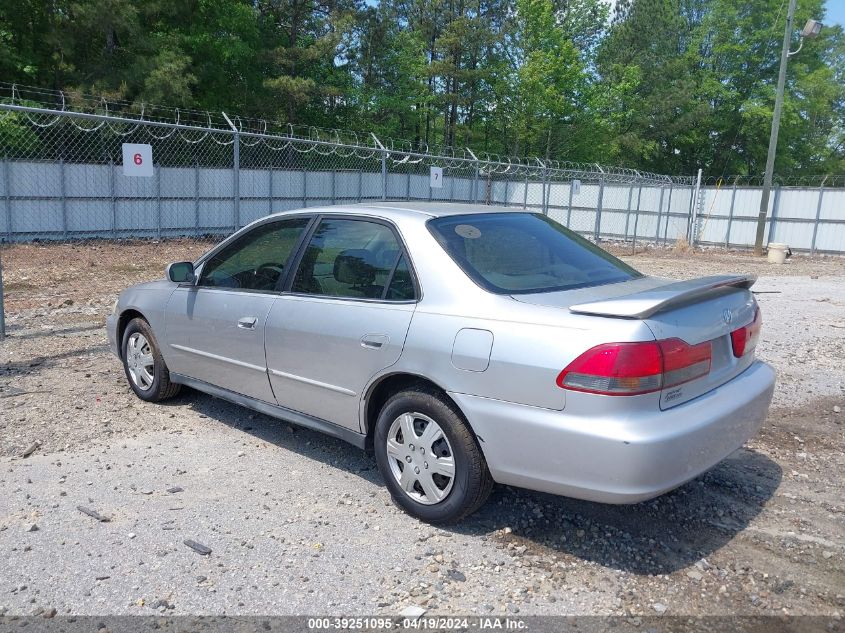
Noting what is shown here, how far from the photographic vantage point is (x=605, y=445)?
3.03m

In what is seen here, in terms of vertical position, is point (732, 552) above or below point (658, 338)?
below

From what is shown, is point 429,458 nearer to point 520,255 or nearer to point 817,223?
point 520,255

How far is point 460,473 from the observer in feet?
11.5

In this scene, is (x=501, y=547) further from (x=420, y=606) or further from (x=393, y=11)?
(x=393, y=11)

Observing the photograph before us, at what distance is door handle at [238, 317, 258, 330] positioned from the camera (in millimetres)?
4527

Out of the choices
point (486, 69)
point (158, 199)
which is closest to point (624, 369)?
point (158, 199)

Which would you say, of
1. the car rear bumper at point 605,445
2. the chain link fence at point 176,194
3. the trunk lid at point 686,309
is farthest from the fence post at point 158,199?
the car rear bumper at point 605,445

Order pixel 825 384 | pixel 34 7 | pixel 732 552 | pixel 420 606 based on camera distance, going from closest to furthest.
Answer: pixel 420 606 → pixel 732 552 → pixel 825 384 → pixel 34 7

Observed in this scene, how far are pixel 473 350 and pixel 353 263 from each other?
1.13 m

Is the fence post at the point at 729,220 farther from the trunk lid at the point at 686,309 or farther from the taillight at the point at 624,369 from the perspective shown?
the taillight at the point at 624,369

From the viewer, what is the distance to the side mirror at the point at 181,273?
5023 millimetres

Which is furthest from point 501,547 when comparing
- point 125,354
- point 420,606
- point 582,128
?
point 582,128

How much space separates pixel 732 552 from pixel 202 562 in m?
2.54

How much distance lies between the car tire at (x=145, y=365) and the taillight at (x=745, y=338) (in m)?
3.92
